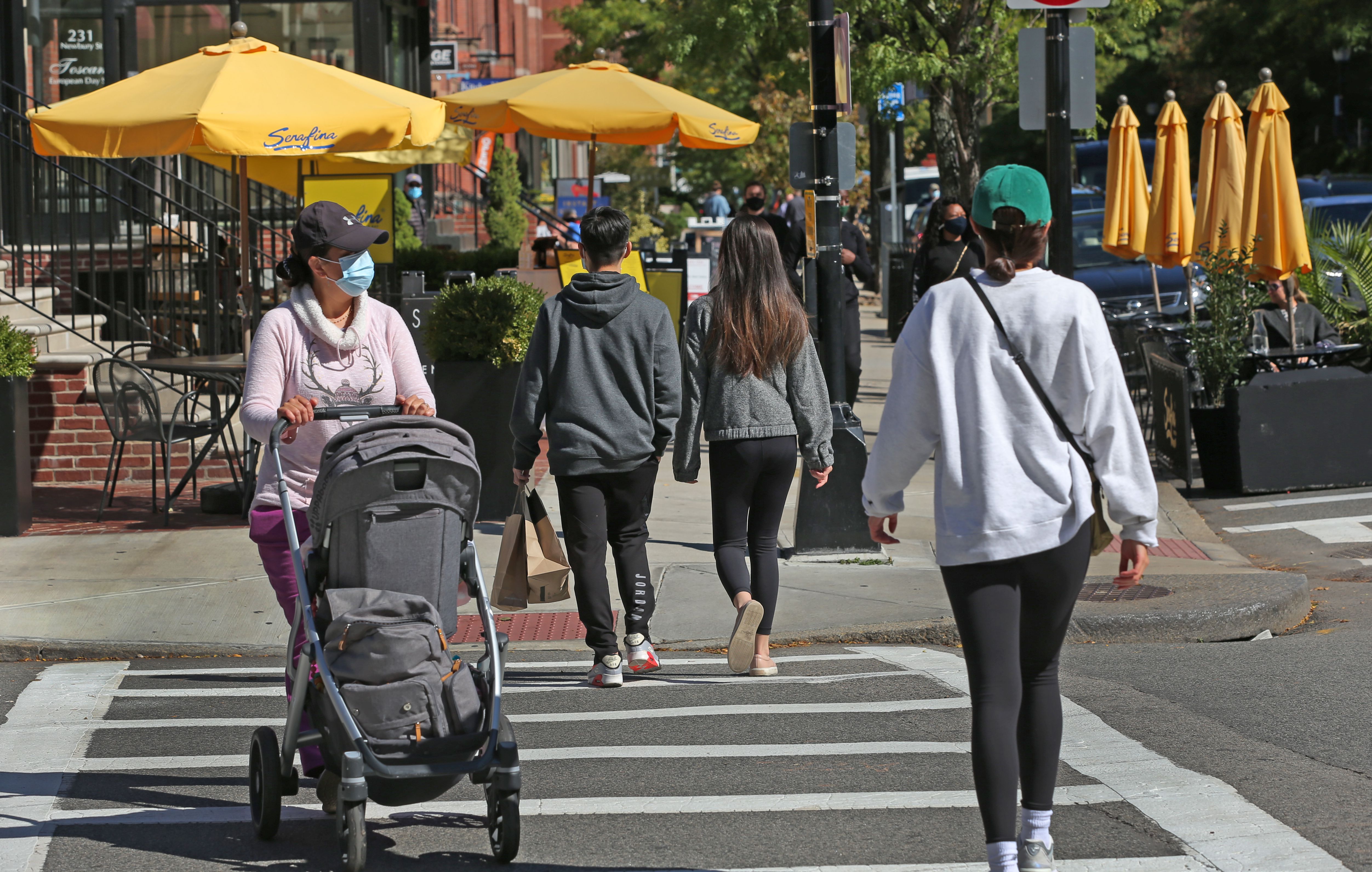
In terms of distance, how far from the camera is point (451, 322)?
32.9 feet

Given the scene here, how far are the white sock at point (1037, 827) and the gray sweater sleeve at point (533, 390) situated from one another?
3043 mm

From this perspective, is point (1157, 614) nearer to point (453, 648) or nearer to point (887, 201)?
point (453, 648)

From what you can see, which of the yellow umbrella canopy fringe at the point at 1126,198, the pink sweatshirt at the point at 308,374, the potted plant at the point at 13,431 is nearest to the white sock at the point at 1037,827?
the pink sweatshirt at the point at 308,374

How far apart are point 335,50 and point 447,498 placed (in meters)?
17.8

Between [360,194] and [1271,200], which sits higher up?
[360,194]

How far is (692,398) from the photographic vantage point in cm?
671

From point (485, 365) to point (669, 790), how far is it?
525 cm

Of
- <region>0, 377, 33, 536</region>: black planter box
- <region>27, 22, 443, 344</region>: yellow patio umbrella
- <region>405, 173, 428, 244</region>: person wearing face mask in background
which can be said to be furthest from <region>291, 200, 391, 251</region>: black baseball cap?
<region>405, 173, 428, 244</region>: person wearing face mask in background

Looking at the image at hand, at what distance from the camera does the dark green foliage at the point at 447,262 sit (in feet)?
58.4

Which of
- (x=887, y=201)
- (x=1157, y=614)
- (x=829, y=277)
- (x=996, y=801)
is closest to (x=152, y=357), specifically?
(x=829, y=277)

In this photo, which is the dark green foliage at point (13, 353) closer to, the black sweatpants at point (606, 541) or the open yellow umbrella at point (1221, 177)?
the black sweatpants at point (606, 541)

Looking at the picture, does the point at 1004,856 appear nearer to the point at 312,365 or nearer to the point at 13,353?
the point at 312,365

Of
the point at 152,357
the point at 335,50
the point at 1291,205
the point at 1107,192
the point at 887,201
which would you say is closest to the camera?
the point at 1291,205

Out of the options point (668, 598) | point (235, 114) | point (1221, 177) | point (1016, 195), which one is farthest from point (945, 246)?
point (1016, 195)
